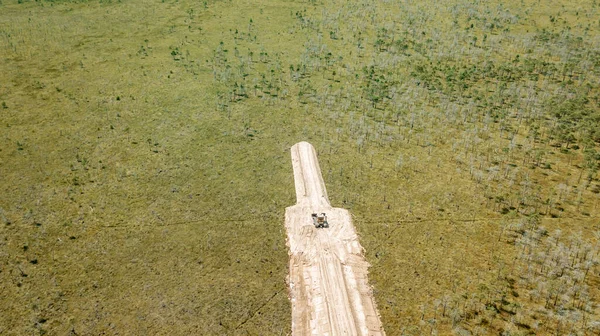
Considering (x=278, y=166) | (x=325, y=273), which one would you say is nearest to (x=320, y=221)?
(x=325, y=273)

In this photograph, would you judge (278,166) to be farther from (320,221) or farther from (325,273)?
(325,273)

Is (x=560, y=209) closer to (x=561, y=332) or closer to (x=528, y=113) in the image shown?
(x=561, y=332)

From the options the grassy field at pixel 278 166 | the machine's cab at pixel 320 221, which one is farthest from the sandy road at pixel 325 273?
the grassy field at pixel 278 166

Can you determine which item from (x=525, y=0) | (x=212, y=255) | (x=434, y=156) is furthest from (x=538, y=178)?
(x=525, y=0)

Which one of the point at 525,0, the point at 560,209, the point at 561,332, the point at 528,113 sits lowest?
the point at 561,332

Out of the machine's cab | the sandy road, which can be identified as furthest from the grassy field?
the machine's cab

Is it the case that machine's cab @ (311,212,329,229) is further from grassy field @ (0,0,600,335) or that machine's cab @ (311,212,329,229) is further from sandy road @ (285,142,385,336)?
grassy field @ (0,0,600,335)

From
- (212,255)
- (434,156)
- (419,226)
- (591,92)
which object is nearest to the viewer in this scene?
(212,255)
